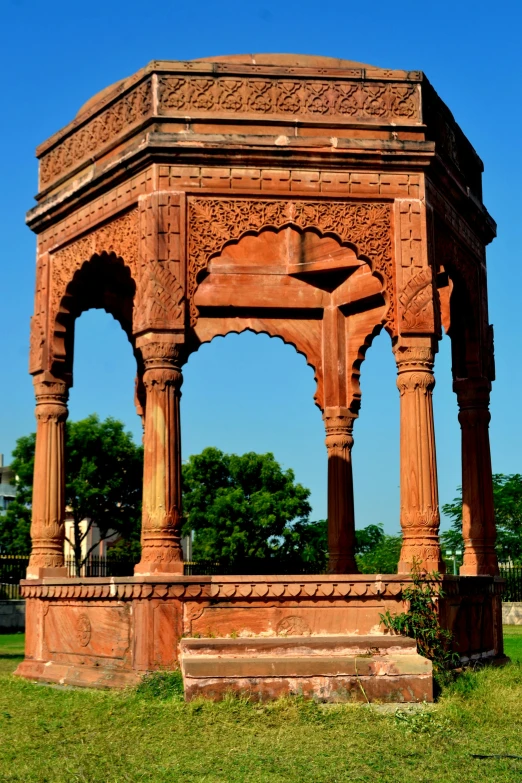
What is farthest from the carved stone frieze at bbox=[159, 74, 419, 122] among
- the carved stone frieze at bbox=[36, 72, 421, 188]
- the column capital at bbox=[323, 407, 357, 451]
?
the column capital at bbox=[323, 407, 357, 451]

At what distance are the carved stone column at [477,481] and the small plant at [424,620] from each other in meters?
2.73

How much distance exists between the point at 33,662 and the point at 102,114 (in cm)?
631

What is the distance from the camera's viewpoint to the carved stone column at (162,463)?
394 inches

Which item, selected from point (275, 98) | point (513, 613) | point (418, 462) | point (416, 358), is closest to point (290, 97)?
point (275, 98)

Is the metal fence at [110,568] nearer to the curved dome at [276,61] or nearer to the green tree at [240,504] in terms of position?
the green tree at [240,504]

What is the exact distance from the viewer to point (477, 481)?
12766 mm

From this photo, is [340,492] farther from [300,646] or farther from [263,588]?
[300,646]

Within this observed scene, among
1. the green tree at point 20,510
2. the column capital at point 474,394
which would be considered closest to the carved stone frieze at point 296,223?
the column capital at point 474,394

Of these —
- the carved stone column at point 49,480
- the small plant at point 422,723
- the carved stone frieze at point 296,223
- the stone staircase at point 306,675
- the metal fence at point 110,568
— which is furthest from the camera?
the metal fence at point 110,568

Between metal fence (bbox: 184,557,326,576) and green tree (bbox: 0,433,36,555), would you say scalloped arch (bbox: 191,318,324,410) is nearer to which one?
metal fence (bbox: 184,557,326,576)

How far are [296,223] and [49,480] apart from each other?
4.36 meters

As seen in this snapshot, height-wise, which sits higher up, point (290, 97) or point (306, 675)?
point (290, 97)

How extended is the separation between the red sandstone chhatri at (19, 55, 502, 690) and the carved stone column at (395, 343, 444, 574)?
18 mm

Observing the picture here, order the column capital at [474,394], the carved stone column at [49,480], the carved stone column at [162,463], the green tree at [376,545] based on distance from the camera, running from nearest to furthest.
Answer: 1. the carved stone column at [162,463]
2. the carved stone column at [49,480]
3. the column capital at [474,394]
4. the green tree at [376,545]
